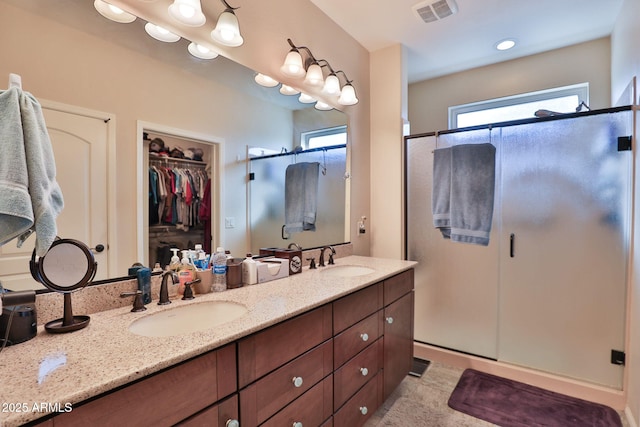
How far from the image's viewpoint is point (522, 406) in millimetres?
2021

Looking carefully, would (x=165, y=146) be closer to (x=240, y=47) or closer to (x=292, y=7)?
(x=240, y=47)

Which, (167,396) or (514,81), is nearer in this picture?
(167,396)

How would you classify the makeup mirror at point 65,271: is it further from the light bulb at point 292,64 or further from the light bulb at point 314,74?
the light bulb at point 314,74

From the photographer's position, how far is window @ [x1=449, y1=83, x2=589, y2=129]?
8.87 ft

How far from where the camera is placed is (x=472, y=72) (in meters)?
3.10

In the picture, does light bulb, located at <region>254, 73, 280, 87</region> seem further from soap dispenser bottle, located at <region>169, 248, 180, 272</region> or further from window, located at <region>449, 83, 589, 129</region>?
window, located at <region>449, 83, 589, 129</region>

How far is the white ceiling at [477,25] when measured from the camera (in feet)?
7.15

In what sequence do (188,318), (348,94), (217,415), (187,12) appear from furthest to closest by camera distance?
(348,94) → (187,12) → (188,318) → (217,415)

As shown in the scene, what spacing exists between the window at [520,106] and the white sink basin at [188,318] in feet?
9.67

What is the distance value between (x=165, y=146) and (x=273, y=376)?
1.08 m

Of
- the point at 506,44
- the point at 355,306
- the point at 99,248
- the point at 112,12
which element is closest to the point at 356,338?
the point at 355,306

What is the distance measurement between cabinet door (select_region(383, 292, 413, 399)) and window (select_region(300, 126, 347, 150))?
4.07ft

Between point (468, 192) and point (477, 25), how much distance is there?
1.28 m

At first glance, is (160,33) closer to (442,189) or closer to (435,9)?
(435,9)
